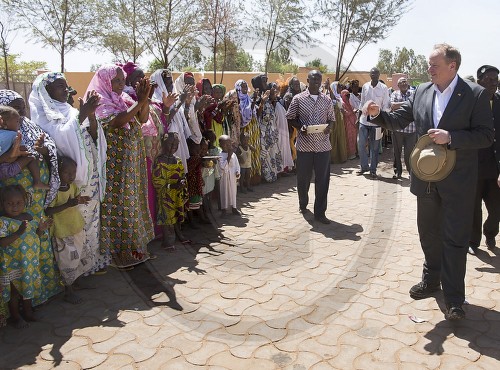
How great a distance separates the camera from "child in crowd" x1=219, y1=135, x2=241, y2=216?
640cm

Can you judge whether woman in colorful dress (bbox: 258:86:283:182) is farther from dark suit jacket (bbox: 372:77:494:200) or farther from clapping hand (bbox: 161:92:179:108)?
dark suit jacket (bbox: 372:77:494:200)

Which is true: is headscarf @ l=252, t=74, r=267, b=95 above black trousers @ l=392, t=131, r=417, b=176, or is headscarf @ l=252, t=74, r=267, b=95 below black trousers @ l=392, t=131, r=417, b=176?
above

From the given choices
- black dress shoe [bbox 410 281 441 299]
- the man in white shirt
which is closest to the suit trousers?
black dress shoe [bbox 410 281 441 299]

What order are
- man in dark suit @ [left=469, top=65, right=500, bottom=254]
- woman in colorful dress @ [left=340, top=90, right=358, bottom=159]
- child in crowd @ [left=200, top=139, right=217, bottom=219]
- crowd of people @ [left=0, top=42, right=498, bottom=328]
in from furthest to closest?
1. woman in colorful dress @ [left=340, top=90, right=358, bottom=159]
2. child in crowd @ [left=200, top=139, right=217, bottom=219]
3. man in dark suit @ [left=469, top=65, right=500, bottom=254]
4. crowd of people @ [left=0, top=42, right=498, bottom=328]

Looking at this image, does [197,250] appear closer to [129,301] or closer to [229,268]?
[229,268]

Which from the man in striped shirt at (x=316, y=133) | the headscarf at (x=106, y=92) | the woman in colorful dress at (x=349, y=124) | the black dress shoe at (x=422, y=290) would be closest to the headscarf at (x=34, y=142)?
the headscarf at (x=106, y=92)

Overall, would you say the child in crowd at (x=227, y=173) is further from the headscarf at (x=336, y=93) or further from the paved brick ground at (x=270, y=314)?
the headscarf at (x=336, y=93)

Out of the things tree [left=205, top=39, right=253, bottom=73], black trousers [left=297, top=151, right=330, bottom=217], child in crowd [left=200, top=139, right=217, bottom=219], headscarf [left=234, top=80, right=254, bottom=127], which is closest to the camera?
child in crowd [left=200, top=139, right=217, bottom=219]

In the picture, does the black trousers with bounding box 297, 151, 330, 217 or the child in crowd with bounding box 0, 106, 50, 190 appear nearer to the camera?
the child in crowd with bounding box 0, 106, 50, 190

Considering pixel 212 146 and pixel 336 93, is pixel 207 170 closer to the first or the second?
pixel 212 146

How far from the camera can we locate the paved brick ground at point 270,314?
3078 millimetres

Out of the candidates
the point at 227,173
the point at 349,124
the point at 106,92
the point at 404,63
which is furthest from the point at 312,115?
the point at 404,63

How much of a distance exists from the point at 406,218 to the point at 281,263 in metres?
2.56

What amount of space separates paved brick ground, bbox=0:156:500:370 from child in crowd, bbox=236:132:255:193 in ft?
7.30
